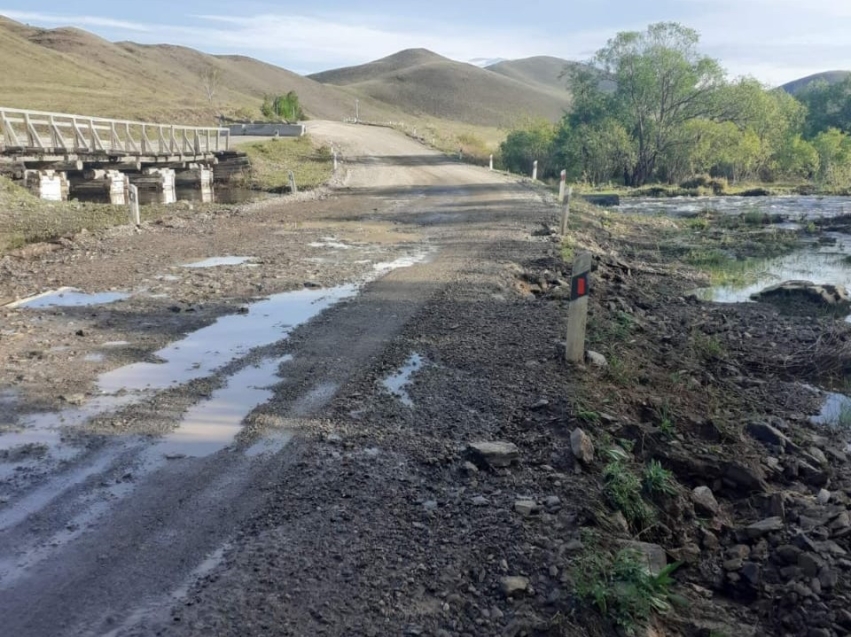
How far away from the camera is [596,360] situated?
720cm

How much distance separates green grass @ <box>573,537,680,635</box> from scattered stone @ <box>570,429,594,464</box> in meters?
1.01

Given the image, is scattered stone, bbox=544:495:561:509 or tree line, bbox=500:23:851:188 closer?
scattered stone, bbox=544:495:561:509

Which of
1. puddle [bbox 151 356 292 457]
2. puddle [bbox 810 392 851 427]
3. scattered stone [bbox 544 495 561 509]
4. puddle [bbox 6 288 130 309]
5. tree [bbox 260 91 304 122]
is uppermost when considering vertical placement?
tree [bbox 260 91 304 122]

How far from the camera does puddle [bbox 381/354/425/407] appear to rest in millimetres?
6027

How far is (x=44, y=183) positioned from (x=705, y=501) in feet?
75.1

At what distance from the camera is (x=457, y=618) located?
10.9 ft

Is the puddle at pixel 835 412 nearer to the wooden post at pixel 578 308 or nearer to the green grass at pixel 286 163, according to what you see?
the wooden post at pixel 578 308

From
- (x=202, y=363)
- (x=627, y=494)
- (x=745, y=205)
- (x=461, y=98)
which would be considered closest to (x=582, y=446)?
(x=627, y=494)

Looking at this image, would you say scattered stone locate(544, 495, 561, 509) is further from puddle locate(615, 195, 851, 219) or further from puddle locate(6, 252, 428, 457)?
Result: puddle locate(615, 195, 851, 219)

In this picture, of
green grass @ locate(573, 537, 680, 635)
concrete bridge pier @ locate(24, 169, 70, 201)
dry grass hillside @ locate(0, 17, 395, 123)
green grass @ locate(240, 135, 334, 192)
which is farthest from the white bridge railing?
dry grass hillside @ locate(0, 17, 395, 123)

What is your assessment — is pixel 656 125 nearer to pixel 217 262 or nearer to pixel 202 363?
pixel 217 262

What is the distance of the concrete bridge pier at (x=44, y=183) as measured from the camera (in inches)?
886

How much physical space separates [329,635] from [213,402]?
3067 millimetres

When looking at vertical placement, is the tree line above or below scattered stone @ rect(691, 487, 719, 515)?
above
